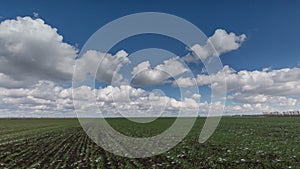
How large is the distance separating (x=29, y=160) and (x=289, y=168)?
16.2 m

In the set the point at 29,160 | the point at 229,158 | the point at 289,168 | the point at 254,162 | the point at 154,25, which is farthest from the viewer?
the point at 154,25

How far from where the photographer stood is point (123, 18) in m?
25.8

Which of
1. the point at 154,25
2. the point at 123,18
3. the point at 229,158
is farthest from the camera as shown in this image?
the point at 154,25

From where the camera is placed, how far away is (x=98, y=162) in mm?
15281

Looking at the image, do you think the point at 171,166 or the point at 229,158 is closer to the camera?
the point at 171,166

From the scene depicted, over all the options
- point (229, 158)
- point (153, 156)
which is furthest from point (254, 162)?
point (153, 156)

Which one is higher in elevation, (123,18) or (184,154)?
(123,18)

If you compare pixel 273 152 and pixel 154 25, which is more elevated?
pixel 154 25

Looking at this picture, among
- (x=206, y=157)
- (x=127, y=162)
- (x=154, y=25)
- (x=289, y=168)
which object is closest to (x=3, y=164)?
(x=127, y=162)

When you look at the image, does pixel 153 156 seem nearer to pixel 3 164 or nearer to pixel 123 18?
pixel 3 164

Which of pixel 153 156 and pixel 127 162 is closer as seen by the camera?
pixel 127 162

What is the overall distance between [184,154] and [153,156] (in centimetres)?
214

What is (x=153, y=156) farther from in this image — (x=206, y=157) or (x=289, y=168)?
(x=289, y=168)

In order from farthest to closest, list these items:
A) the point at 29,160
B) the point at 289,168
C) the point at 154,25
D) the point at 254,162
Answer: the point at 154,25
the point at 29,160
the point at 254,162
the point at 289,168
